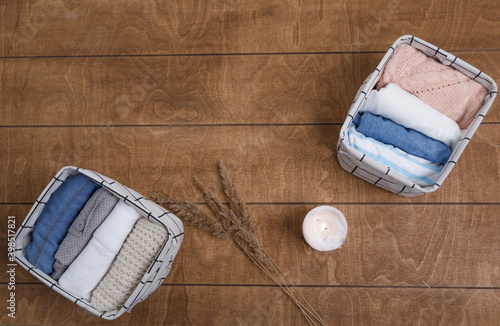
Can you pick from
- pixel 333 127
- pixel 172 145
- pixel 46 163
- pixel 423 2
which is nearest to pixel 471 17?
pixel 423 2

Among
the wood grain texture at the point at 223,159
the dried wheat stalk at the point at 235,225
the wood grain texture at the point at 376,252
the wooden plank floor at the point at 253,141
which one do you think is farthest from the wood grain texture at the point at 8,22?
the wood grain texture at the point at 376,252

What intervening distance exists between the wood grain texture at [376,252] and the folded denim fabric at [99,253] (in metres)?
0.22

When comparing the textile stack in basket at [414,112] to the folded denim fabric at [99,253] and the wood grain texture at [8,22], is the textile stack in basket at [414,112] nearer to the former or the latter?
the folded denim fabric at [99,253]

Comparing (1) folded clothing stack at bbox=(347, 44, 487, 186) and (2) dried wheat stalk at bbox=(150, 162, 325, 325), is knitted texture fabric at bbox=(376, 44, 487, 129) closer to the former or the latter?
(1) folded clothing stack at bbox=(347, 44, 487, 186)

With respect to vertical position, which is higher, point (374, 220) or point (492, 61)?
point (492, 61)

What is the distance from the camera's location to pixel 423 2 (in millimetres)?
1196

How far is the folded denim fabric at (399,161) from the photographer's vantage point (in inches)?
37.9

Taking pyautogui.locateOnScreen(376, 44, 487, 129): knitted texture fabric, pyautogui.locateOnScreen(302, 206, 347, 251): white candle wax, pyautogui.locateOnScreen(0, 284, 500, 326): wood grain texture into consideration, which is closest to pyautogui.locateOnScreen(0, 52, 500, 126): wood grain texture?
pyautogui.locateOnScreen(376, 44, 487, 129): knitted texture fabric

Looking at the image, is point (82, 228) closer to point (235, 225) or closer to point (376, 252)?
point (235, 225)

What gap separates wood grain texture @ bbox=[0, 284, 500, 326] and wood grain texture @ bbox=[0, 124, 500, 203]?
0.27m

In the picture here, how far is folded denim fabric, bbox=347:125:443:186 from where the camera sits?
3.16 ft

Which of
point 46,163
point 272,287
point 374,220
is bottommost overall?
point 272,287

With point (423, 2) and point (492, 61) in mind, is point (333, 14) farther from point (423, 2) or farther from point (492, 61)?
point (492, 61)

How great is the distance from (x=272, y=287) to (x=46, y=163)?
0.79 meters
